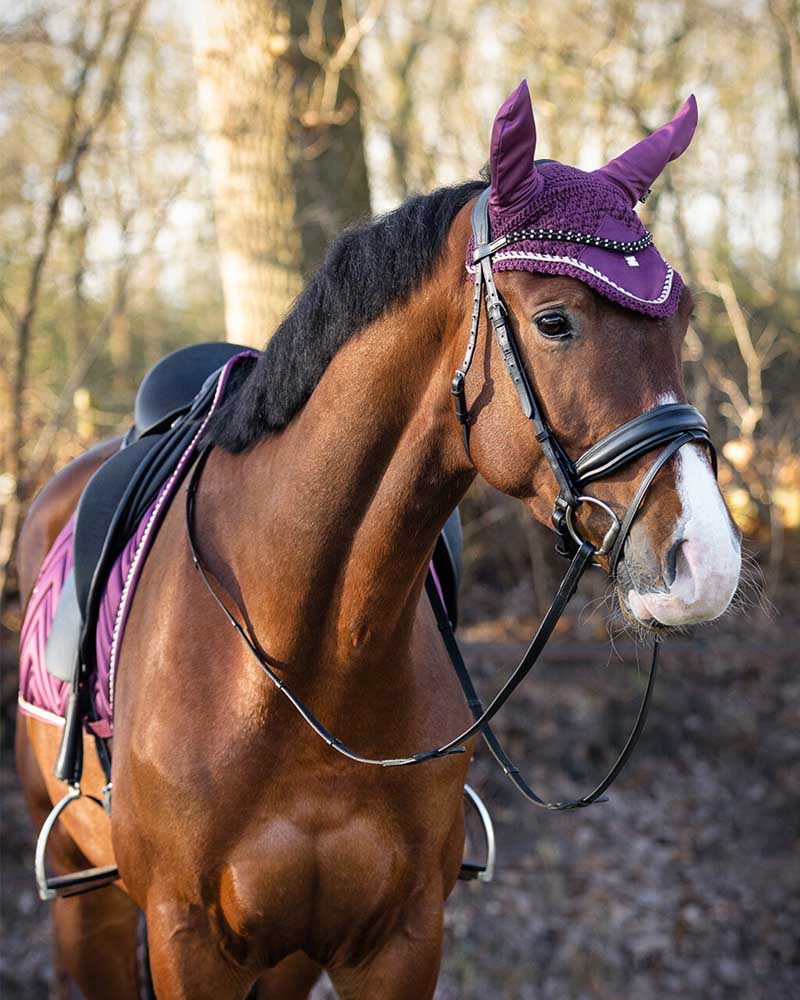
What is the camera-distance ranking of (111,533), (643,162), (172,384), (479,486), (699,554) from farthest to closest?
(479,486) < (172,384) < (111,533) < (643,162) < (699,554)

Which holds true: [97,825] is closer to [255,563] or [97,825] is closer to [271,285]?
[255,563]

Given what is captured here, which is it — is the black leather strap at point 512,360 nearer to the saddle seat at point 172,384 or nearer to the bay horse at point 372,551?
the bay horse at point 372,551

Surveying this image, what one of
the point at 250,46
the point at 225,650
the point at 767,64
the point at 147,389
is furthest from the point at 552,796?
the point at 767,64

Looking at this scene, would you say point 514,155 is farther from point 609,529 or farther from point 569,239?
point 609,529

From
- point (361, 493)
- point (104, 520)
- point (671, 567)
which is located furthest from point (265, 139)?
point (671, 567)

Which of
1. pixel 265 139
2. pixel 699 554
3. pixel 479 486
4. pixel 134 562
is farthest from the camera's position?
pixel 479 486

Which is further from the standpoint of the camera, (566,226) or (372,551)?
(372,551)

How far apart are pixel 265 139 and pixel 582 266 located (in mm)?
4084

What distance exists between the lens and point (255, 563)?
2004 mm

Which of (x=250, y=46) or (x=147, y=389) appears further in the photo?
(x=250, y=46)

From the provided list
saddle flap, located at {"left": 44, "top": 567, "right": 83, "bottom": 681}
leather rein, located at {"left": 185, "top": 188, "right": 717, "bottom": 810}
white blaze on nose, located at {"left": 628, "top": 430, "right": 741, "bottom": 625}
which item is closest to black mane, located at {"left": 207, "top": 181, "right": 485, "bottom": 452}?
leather rein, located at {"left": 185, "top": 188, "right": 717, "bottom": 810}

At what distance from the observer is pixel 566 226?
1.62 m

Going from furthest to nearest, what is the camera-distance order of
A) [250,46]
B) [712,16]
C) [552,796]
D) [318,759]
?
1. [712,16]
2. [552,796]
3. [250,46]
4. [318,759]

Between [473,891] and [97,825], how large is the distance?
2.66 meters
